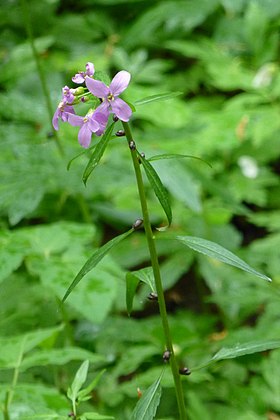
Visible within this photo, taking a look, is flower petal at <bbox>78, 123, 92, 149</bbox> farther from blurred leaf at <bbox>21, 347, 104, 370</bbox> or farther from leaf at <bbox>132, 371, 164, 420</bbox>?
blurred leaf at <bbox>21, 347, 104, 370</bbox>

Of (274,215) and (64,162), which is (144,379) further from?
→ (274,215)

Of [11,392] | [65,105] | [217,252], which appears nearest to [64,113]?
[65,105]

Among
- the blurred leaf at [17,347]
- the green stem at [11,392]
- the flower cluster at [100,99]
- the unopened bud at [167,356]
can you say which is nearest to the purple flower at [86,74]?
the flower cluster at [100,99]

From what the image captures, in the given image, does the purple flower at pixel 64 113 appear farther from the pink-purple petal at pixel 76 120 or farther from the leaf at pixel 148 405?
the leaf at pixel 148 405

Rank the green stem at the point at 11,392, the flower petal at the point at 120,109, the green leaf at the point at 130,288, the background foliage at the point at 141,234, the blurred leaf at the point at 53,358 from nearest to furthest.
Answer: the flower petal at the point at 120,109 < the green leaf at the point at 130,288 < the green stem at the point at 11,392 < the blurred leaf at the point at 53,358 < the background foliage at the point at 141,234

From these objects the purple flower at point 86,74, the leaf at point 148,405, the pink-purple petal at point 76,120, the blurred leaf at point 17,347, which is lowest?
the leaf at point 148,405

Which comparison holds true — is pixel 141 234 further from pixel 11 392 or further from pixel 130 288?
pixel 130 288

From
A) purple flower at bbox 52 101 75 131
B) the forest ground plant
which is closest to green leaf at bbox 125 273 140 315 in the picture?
the forest ground plant
